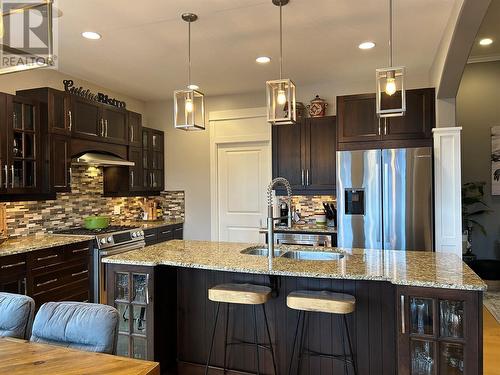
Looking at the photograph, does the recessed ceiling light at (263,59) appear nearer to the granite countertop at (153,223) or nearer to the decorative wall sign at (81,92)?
the decorative wall sign at (81,92)

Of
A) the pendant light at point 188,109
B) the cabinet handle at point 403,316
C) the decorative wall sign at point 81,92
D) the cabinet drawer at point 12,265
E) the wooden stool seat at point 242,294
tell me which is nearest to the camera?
the cabinet handle at point 403,316

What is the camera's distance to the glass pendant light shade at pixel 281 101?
8.80 feet

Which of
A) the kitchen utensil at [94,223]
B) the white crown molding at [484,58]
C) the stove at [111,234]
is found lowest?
the stove at [111,234]

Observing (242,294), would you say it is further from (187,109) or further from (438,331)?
(187,109)

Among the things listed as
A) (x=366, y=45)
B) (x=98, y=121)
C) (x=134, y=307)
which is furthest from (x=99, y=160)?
(x=366, y=45)

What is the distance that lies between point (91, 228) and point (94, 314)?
3.12m

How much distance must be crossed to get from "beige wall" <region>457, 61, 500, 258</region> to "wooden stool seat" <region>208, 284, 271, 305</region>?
14.0ft

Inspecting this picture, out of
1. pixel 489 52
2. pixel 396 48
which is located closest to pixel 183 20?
pixel 396 48

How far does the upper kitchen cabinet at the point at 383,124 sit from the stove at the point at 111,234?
273 cm

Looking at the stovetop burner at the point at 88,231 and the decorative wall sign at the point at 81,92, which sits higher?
the decorative wall sign at the point at 81,92

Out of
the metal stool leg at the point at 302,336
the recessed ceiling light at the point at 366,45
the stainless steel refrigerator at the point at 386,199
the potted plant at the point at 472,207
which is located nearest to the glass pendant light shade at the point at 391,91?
the recessed ceiling light at the point at 366,45

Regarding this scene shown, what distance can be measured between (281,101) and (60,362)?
6.74 feet

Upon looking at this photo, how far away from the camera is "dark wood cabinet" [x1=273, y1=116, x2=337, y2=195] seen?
4844 mm

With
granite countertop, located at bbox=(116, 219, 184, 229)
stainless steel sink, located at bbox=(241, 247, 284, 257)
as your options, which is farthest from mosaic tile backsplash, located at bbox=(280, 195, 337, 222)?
stainless steel sink, located at bbox=(241, 247, 284, 257)
